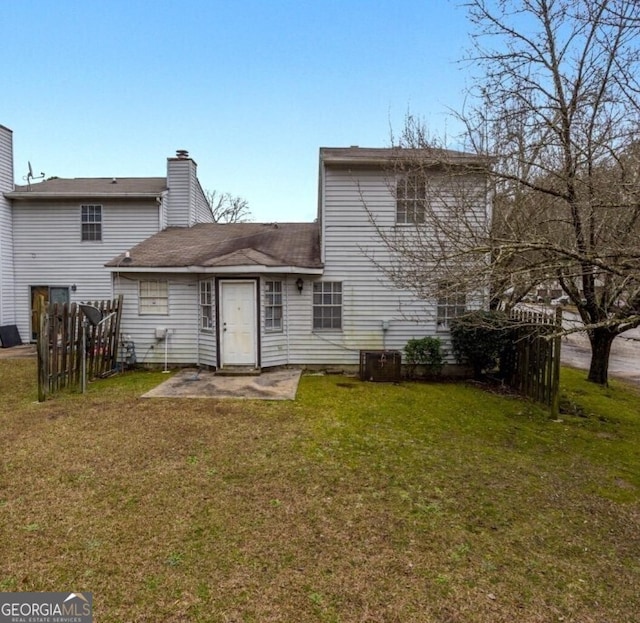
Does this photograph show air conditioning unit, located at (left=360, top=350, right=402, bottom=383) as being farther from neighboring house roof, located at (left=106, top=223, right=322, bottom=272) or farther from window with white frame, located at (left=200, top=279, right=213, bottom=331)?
window with white frame, located at (left=200, top=279, right=213, bottom=331)

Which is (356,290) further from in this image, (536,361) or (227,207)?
(227,207)

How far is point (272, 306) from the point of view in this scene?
999 cm

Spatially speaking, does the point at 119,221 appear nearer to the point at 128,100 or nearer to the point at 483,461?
the point at 128,100

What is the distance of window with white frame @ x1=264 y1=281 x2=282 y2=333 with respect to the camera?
9.87 meters

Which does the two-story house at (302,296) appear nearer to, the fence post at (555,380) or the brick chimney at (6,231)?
the fence post at (555,380)

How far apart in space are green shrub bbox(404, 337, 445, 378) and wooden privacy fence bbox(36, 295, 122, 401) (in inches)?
272

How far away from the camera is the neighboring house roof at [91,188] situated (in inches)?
539

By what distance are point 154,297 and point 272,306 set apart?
3101mm

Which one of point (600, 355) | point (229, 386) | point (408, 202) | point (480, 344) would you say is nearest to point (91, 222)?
point (229, 386)

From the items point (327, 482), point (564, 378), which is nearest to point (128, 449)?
point (327, 482)

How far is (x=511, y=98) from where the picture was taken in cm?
527

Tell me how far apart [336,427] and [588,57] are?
5.97m

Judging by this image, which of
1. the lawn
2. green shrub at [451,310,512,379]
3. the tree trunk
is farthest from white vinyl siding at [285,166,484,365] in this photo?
the tree trunk

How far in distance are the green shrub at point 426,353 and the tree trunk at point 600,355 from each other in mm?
3561
